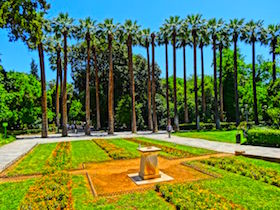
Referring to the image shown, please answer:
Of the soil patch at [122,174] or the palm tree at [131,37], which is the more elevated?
the palm tree at [131,37]

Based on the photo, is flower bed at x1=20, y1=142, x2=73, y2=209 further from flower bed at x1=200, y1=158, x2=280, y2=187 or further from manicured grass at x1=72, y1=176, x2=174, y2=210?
flower bed at x1=200, y1=158, x2=280, y2=187

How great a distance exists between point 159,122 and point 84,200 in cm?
3379

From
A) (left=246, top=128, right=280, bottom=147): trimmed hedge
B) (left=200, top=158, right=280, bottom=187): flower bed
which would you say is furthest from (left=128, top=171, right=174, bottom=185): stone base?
(left=246, top=128, right=280, bottom=147): trimmed hedge

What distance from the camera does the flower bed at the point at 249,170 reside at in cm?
760

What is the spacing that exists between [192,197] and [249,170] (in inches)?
147

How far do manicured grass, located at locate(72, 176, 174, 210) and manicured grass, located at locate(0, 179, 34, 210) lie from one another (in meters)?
1.46

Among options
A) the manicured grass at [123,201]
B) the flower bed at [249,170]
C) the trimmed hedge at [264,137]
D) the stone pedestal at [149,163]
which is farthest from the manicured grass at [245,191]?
the trimmed hedge at [264,137]

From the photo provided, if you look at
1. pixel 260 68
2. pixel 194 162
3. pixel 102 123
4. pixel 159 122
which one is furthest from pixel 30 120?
pixel 260 68

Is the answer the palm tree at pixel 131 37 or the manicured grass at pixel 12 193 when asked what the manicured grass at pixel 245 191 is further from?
the palm tree at pixel 131 37

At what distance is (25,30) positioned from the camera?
394 inches

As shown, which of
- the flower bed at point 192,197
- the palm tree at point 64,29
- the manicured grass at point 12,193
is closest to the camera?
the flower bed at point 192,197

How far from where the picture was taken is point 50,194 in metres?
6.42

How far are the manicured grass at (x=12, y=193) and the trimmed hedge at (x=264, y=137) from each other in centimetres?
1386

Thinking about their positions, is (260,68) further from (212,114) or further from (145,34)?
(145,34)
